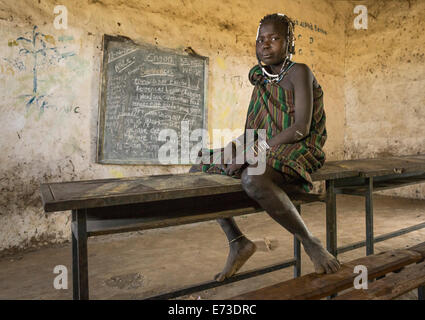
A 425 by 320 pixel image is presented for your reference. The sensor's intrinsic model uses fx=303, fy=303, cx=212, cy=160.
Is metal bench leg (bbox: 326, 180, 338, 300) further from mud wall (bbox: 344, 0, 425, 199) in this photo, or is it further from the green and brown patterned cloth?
mud wall (bbox: 344, 0, 425, 199)

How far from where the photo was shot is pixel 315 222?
13.0ft

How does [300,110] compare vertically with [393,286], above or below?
above

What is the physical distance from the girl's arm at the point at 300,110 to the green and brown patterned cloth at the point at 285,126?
1.9 inches

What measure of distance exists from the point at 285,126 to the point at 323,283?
84cm

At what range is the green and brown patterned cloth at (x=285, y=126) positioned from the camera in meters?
1.52

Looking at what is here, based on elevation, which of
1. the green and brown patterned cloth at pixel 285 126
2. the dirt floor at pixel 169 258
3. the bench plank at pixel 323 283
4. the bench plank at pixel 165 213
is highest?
the green and brown patterned cloth at pixel 285 126

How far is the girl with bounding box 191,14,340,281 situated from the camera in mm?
A: 1453

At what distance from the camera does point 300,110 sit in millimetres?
1608

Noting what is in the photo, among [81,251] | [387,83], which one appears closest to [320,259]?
[81,251]

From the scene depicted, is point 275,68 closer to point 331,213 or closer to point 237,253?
point 331,213

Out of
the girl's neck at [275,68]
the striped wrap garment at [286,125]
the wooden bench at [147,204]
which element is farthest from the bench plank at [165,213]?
the girl's neck at [275,68]

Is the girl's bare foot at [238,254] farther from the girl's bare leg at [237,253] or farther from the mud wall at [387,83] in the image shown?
the mud wall at [387,83]

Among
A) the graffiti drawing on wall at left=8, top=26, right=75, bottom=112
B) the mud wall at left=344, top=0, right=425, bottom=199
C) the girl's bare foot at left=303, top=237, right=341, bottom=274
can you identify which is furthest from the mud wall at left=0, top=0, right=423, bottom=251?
the mud wall at left=344, top=0, right=425, bottom=199

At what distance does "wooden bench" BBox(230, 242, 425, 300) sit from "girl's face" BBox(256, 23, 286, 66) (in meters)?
1.17
